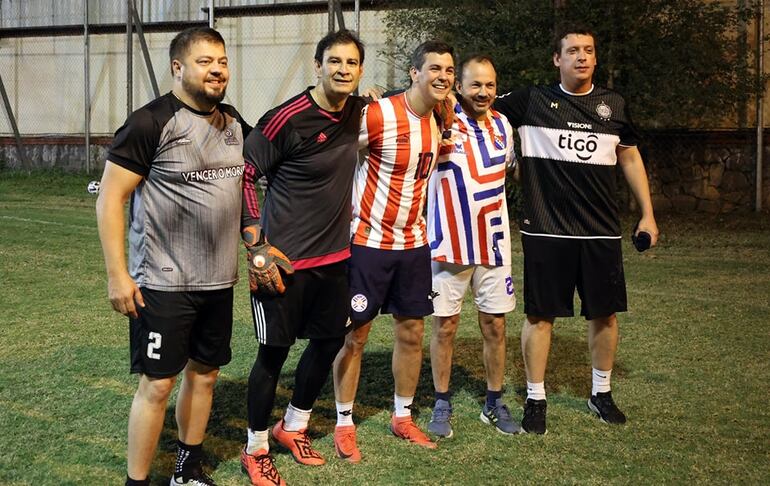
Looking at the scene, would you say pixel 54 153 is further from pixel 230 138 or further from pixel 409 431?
pixel 230 138

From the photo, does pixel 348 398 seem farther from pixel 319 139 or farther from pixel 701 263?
pixel 701 263

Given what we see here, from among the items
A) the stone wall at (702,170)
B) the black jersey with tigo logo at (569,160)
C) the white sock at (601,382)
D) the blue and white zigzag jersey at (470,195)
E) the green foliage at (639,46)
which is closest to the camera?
the blue and white zigzag jersey at (470,195)

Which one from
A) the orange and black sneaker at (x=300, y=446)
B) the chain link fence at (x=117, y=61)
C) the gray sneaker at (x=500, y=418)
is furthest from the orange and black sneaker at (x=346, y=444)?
the chain link fence at (x=117, y=61)

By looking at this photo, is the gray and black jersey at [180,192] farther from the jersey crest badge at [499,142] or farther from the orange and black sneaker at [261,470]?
the jersey crest badge at [499,142]

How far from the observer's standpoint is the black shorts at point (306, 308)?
4.57 m

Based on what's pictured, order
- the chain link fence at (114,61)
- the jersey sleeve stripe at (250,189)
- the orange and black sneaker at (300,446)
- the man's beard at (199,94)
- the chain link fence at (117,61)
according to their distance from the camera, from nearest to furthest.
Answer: the man's beard at (199,94) → the jersey sleeve stripe at (250,189) → the orange and black sneaker at (300,446) → the chain link fence at (117,61) → the chain link fence at (114,61)

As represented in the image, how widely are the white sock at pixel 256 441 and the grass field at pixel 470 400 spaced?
15 cm

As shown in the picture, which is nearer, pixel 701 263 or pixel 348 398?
pixel 348 398

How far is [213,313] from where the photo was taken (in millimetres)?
4262

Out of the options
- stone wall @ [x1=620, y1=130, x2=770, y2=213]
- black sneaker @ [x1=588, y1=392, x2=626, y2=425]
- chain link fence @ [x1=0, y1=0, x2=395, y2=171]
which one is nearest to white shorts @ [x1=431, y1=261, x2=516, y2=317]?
black sneaker @ [x1=588, y1=392, x2=626, y2=425]

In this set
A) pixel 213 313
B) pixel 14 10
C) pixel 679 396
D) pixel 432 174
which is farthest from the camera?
pixel 14 10

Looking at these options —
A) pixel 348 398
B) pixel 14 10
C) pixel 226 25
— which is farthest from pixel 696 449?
pixel 14 10

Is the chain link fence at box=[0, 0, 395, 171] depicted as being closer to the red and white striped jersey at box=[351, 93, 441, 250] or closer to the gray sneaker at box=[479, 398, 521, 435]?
the gray sneaker at box=[479, 398, 521, 435]

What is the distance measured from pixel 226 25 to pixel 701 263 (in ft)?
43.1
